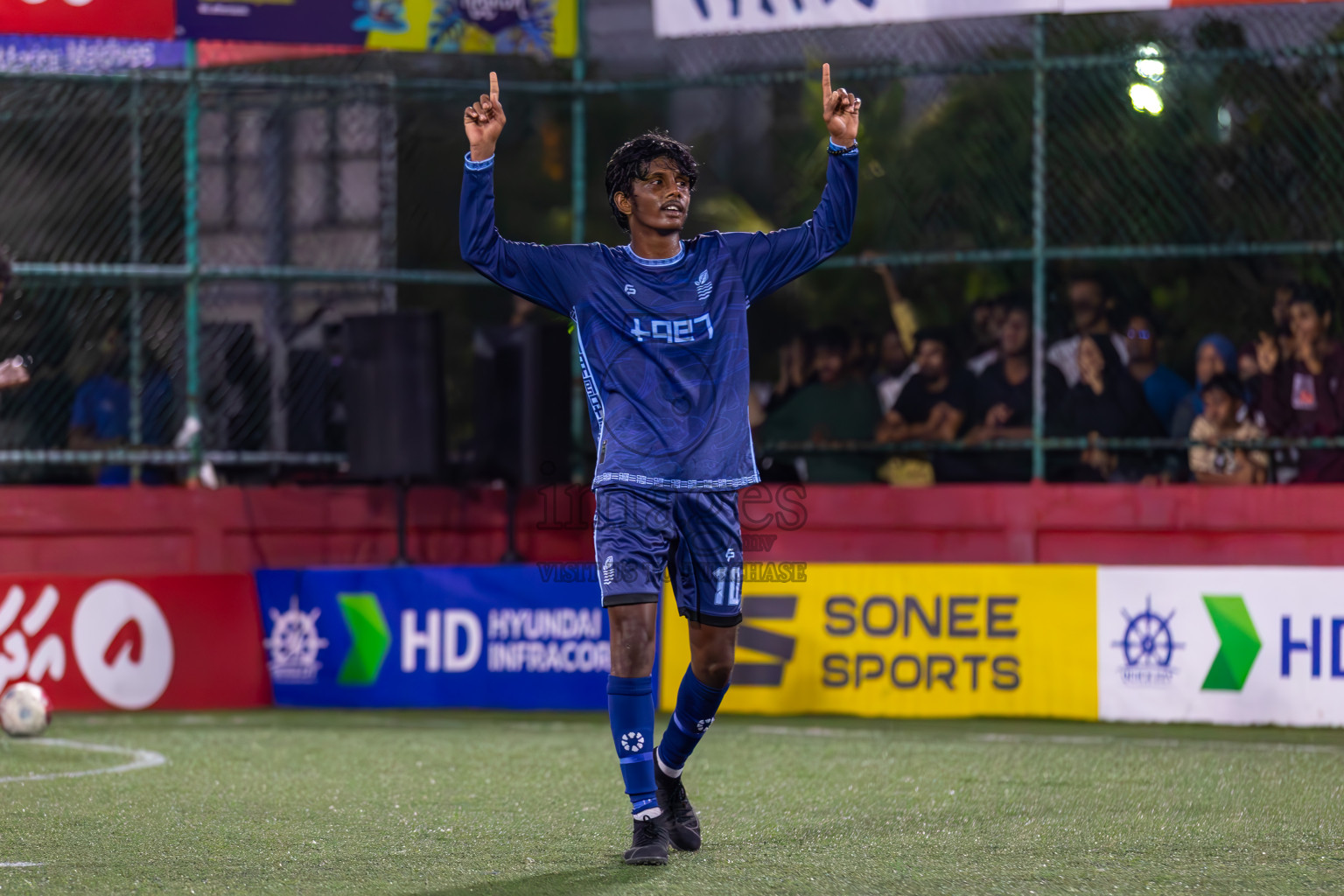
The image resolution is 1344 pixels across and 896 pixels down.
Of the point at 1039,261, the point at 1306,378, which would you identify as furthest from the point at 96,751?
the point at 1306,378

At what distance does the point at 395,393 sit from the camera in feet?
34.8

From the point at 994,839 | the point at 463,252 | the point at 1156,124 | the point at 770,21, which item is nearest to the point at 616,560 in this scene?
the point at 463,252

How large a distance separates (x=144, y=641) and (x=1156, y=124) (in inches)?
264

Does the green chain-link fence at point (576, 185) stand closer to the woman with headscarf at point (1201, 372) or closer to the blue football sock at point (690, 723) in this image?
the woman with headscarf at point (1201, 372)

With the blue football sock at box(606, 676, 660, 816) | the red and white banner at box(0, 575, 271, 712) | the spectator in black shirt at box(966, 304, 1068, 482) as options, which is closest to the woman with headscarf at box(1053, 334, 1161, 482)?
the spectator in black shirt at box(966, 304, 1068, 482)

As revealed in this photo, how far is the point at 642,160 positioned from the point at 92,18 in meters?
6.41

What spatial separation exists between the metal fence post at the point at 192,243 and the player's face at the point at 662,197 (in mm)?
6383

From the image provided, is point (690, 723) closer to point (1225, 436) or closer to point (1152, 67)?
point (1225, 436)

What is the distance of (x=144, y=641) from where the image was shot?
33.5ft

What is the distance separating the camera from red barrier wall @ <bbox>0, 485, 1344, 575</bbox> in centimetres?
1013

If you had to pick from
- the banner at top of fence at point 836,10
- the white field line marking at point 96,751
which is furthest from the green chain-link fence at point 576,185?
the white field line marking at point 96,751

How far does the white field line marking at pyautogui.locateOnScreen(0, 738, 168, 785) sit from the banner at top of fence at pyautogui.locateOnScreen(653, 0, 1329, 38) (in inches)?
202

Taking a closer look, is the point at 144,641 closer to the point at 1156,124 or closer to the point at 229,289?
the point at 229,289

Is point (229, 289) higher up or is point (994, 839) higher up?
point (229, 289)
